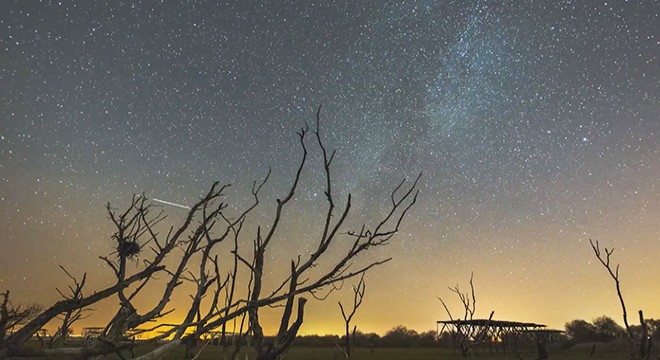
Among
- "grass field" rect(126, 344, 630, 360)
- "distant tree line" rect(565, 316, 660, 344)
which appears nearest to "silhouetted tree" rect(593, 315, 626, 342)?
"distant tree line" rect(565, 316, 660, 344)

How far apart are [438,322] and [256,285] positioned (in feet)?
198

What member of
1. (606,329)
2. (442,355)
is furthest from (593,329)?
(442,355)

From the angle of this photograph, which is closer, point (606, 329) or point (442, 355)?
point (442, 355)

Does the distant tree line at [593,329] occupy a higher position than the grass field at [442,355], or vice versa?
the distant tree line at [593,329]

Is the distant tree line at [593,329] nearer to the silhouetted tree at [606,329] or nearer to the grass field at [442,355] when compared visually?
the silhouetted tree at [606,329]

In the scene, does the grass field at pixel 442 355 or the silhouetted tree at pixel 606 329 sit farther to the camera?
the silhouetted tree at pixel 606 329

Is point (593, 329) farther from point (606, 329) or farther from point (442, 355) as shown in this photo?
point (442, 355)

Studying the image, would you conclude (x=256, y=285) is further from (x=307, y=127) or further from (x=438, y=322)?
(x=438, y=322)

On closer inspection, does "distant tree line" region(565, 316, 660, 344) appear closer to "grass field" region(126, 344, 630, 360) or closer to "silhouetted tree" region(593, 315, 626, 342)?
"silhouetted tree" region(593, 315, 626, 342)

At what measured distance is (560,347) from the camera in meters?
65.0

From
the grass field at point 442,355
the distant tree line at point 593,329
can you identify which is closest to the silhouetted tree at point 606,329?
the distant tree line at point 593,329

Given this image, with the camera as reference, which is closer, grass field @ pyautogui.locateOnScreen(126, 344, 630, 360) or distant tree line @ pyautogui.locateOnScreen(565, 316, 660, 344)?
grass field @ pyautogui.locateOnScreen(126, 344, 630, 360)

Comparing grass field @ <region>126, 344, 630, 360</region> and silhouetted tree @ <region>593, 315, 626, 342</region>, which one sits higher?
silhouetted tree @ <region>593, 315, 626, 342</region>

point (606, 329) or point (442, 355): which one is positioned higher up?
point (606, 329)
